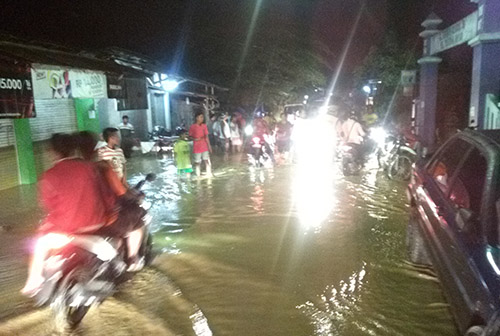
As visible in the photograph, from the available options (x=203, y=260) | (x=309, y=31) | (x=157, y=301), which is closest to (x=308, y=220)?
(x=203, y=260)

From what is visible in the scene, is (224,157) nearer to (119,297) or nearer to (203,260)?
(203,260)

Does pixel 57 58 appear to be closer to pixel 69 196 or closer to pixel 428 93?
pixel 69 196

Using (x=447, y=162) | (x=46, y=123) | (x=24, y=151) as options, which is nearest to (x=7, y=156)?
(x=24, y=151)

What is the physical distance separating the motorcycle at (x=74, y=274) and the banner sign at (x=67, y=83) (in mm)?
7154

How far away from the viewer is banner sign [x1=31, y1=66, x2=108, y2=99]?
34.1 feet

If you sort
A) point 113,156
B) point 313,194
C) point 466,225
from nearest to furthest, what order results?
point 466,225 → point 113,156 → point 313,194

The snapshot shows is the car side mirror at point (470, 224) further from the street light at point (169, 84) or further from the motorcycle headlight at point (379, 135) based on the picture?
the street light at point (169, 84)

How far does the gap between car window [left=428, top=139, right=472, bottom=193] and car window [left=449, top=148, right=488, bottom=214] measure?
0.15m

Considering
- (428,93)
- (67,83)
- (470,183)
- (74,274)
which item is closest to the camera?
(74,274)

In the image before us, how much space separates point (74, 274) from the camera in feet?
13.0

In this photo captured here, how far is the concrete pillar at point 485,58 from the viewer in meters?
8.55

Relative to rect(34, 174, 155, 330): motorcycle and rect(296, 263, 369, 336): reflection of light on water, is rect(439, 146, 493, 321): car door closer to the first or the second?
rect(296, 263, 369, 336): reflection of light on water

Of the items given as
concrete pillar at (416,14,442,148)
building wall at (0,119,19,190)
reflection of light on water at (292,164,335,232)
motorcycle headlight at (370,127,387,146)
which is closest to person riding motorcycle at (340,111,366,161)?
reflection of light on water at (292,164,335,232)

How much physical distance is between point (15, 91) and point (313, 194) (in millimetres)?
6221
